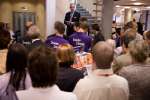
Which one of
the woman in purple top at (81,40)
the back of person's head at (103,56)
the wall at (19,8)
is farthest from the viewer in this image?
the wall at (19,8)

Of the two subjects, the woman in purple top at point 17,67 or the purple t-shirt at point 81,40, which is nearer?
the woman in purple top at point 17,67

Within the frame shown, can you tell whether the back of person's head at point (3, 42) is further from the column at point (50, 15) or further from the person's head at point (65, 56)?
the column at point (50, 15)

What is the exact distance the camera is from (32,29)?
5613 mm

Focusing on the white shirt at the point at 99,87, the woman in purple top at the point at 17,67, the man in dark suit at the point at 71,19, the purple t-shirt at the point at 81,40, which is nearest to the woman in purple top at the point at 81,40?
the purple t-shirt at the point at 81,40

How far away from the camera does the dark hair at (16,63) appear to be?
2.79 meters

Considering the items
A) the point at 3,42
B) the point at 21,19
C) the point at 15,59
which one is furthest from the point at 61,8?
the point at 15,59

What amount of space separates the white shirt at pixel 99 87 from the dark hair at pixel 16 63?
0.53 metres

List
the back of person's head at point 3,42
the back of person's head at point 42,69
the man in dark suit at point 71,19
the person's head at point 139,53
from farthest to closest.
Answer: the man in dark suit at point 71,19, the back of person's head at point 3,42, the person's head at point 139,53, the back of person's head at point 42,69

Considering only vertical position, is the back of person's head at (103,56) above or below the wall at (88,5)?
below

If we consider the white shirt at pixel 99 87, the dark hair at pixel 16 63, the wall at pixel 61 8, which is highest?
the wall at pixel 61 8

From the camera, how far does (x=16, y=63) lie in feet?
9.20

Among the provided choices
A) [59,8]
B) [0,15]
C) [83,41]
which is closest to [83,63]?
[83,41]

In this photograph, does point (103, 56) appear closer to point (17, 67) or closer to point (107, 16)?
point (17, 67)

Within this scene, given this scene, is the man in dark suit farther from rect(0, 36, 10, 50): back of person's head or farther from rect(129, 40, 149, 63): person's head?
rect(129, 40, 149, 63): person's head
